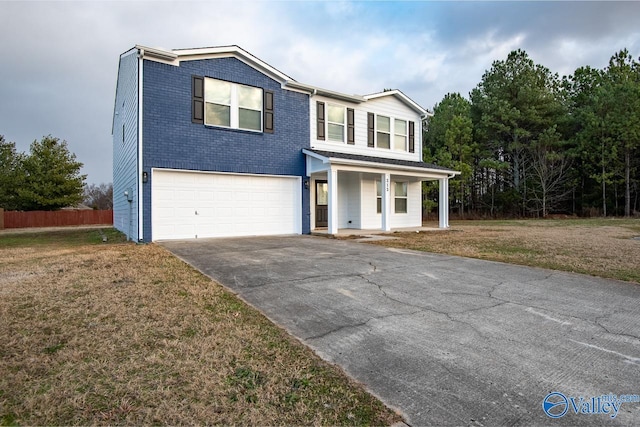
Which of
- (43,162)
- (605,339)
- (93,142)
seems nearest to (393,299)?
(605,339)

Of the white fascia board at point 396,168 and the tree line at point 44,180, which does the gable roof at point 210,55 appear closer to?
the white fascia board at point 396,168

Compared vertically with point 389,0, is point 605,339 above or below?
below

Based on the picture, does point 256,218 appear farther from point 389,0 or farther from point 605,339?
point 605,339

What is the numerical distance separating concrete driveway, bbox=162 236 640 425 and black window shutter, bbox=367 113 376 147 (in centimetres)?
968

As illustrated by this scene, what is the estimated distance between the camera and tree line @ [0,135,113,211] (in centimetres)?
2880

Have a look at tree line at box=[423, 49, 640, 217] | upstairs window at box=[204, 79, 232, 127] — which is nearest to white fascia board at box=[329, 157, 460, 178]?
upstairs window at box=[204, 79, 232, 127]

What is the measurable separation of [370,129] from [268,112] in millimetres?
5018

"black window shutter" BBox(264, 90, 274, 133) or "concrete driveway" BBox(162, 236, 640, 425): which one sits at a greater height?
"black window shutter" BBox(264, 90, 274, 133)

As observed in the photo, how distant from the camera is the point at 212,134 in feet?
37.5

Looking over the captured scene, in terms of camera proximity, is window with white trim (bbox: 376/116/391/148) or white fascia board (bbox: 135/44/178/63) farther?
window with white trim (bbox: 376/116/391/148)

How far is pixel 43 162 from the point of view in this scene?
29.1 meters

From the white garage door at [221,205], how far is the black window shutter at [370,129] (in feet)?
13.5

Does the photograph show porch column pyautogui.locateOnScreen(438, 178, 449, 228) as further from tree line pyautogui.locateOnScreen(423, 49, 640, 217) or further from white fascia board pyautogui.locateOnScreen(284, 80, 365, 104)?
tree line pyautogui.locateOnScreen(423, 49, 640, 217)

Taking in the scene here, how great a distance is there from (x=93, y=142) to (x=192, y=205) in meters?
35.2
